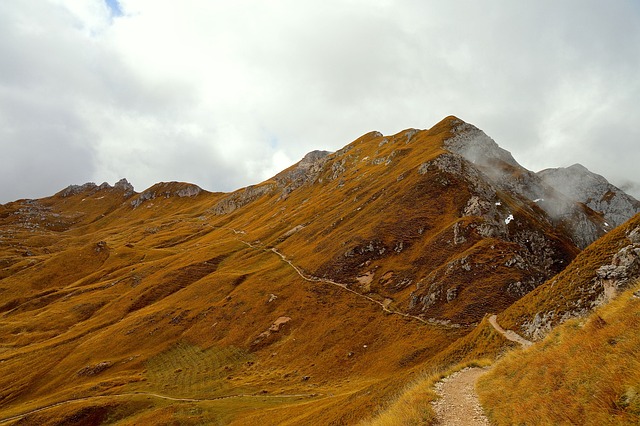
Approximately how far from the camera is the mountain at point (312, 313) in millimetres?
66938

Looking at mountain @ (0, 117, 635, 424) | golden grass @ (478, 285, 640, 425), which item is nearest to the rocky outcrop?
mountain @ (0, 117, 635, 424)

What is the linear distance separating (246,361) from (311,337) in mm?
16590

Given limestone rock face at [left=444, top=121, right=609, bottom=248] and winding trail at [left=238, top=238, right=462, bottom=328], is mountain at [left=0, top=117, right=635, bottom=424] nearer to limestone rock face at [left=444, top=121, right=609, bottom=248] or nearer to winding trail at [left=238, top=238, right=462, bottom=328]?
winding trail at [left=238, top=238, right=462, bottom=328]

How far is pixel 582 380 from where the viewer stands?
14359mm

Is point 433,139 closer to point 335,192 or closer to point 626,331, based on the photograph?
point 335,192

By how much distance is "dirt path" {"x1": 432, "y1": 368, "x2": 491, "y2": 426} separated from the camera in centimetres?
1897

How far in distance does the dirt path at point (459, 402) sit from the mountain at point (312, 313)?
1017 cm

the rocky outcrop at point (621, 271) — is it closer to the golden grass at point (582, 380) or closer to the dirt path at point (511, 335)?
the dirt path at point (511, 335)

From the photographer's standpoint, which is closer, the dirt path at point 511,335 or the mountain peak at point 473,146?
the dirt path at point 511,335

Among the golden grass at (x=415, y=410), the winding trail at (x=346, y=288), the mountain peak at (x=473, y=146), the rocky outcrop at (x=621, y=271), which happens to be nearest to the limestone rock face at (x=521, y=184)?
the mountain peak at (x=473, y=146)

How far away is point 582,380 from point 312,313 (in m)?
83.8

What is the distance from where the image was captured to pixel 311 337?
86562mm

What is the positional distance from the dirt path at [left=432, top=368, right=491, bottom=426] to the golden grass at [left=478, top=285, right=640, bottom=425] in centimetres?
72

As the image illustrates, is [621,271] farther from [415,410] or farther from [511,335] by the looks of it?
[415,410]
